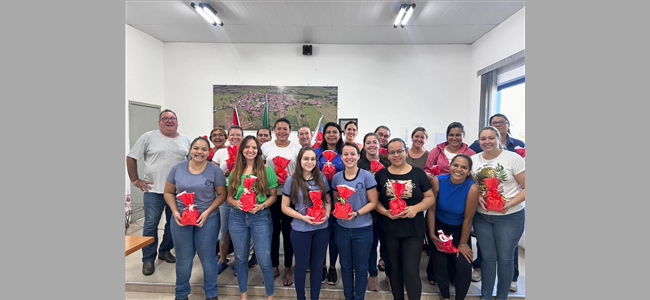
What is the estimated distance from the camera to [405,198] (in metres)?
2.29

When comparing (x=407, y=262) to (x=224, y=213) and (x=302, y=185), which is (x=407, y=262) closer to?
(x=302, y=185)

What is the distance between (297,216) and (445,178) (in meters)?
1.48

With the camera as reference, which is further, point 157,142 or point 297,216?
point 157,142

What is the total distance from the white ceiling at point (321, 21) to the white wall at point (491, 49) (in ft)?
0.45

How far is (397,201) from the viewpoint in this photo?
7.29 ft

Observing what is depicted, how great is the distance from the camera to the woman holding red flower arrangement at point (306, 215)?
2357 millimetres

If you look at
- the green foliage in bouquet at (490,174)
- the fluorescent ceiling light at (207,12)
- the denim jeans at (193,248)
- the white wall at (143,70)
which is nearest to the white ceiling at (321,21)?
the fluorescent ceiling light at (207,12)

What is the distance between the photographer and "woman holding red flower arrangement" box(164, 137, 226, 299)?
240 centimetres

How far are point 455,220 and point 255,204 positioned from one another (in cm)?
194

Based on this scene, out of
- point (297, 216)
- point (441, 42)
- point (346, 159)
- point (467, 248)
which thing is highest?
point (441, 42)

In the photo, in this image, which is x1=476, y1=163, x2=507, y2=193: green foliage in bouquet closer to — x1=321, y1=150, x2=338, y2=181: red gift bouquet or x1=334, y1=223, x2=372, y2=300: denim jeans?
x1=334, y1=223, x2=372, y2=300: denim jeans

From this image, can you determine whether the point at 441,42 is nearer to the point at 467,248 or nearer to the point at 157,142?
the point at 467,248

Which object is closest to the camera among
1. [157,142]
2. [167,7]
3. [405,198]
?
[405,198]

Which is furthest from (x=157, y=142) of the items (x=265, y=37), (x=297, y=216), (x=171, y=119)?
(x=265, y=37)
